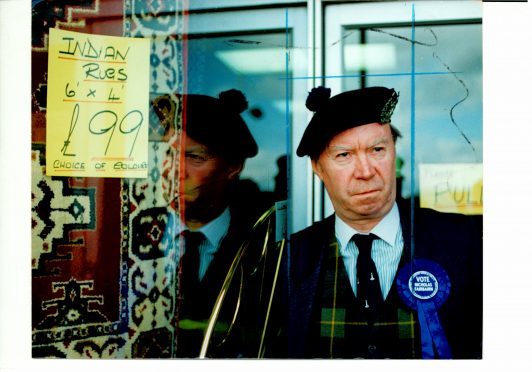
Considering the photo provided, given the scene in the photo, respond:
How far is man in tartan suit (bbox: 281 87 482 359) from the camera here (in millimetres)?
2730

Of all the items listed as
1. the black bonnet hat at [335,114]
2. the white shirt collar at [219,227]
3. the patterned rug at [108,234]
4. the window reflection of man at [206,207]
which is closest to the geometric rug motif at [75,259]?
the patterned rug at [108,234]

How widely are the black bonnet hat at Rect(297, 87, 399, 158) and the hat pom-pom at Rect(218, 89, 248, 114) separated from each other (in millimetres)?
260

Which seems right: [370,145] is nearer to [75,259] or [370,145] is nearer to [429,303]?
[429,303]

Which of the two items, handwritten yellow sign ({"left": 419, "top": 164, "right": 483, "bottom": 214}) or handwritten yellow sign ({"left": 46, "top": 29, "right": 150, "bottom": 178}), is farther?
handwritten yellow sign ({"left": 46, "top": 29, "right": 150, "bottom": 178})

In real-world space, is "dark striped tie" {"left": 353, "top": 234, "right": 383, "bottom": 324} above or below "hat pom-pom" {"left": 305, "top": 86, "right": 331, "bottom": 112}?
below

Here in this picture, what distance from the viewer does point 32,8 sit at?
2793 millimetres

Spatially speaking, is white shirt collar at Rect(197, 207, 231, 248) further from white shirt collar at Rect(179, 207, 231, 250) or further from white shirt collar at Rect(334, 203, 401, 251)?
white shirt collar at Rect(334, 203, 401, 251)

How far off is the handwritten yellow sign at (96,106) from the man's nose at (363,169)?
2.80ft

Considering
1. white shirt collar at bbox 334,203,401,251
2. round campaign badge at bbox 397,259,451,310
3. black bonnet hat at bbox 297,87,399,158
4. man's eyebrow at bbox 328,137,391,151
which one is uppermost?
black bonnet hat at bbox 297,87,399,158

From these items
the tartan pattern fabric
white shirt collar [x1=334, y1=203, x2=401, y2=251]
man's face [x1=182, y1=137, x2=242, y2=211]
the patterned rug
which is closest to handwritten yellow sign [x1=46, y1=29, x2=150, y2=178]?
the patterned rug

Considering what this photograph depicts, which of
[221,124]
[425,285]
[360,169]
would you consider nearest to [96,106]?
[221,124]

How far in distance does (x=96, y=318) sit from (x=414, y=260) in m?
1.31
